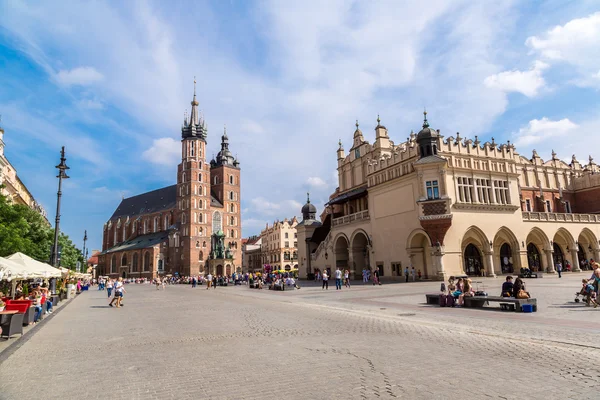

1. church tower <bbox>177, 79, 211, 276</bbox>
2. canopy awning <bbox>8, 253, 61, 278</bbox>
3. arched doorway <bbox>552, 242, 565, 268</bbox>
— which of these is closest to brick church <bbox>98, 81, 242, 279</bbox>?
church tower <bbox>177, 79, 211, 276</bbox>

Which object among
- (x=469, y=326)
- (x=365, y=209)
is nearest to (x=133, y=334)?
(x=469, y=326)

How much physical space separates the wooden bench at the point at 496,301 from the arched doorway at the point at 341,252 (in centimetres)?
2810

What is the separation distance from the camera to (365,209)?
136ft

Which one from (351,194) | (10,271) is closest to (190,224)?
(351,194)

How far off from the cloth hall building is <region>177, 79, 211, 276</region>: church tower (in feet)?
176

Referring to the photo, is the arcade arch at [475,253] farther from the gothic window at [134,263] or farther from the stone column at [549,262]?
the gothic window at [134,263]

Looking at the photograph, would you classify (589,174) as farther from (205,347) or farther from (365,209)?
→ (205,347)

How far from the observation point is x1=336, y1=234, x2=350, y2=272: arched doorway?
43719mm

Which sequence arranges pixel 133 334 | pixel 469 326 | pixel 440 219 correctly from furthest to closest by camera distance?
pixel 440 219
pixel 133 334
pixel 469 326

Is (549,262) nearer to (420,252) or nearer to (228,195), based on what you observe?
(420,252)

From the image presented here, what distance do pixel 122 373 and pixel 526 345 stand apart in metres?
7.91

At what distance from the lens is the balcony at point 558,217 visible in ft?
123

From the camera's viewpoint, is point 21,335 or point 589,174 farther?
point 589,174

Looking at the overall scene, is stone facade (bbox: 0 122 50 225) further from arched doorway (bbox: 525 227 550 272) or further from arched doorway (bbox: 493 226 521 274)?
arched doorway (bbox: 525 227 550 272)
